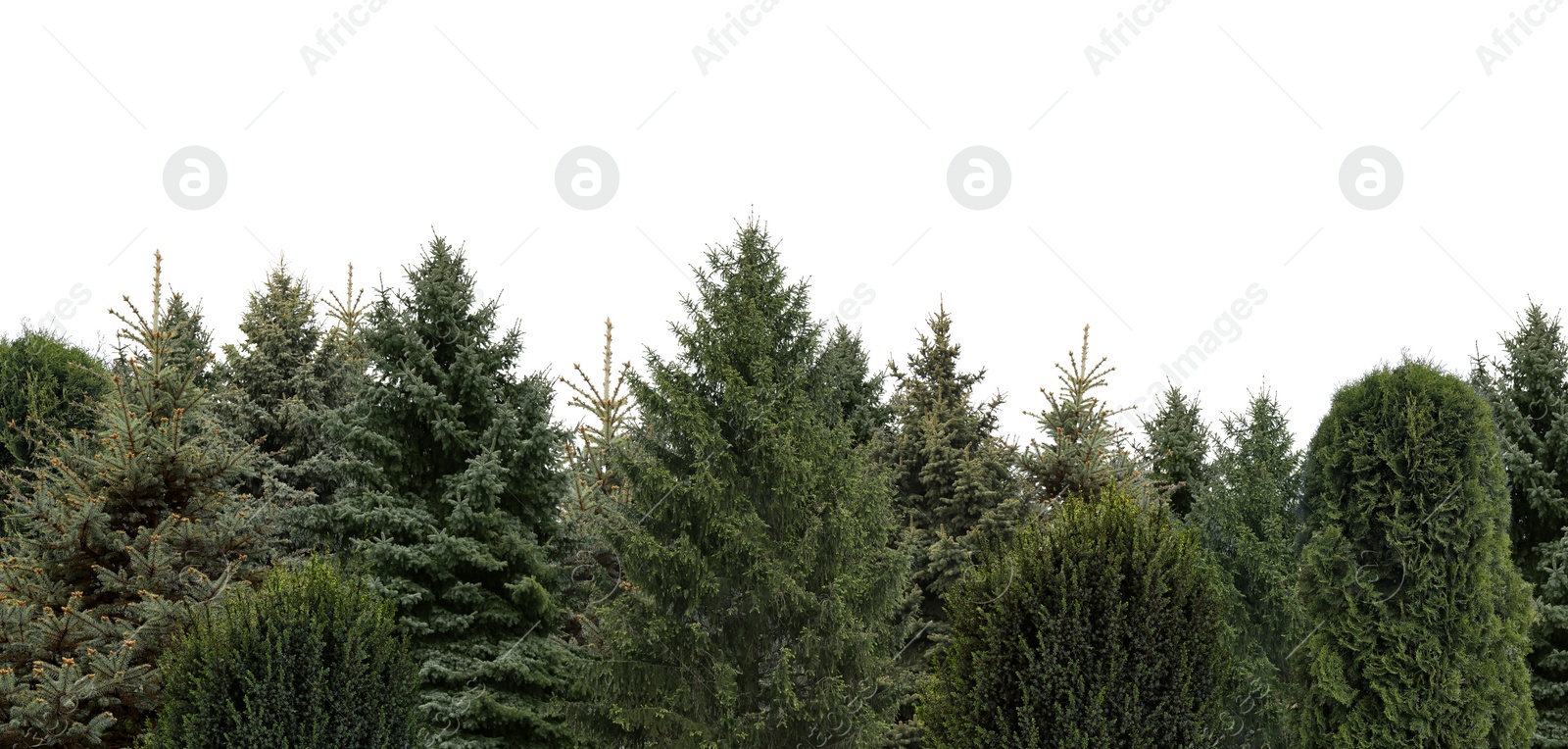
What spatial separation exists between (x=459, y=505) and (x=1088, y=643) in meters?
9.26

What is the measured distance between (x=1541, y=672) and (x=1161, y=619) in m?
14.0

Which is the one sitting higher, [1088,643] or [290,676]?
[290,676]

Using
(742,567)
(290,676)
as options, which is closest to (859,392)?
(742,567)

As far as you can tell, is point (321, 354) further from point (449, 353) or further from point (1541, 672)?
point (1541, 672)

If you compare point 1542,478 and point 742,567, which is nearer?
point 742,567

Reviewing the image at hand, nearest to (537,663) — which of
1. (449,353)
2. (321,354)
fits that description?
(449,353)

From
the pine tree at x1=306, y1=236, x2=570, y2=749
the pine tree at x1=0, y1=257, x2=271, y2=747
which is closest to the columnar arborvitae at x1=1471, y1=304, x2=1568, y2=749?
the pine tree at x1=306, y1=236, x2=570, y2=749

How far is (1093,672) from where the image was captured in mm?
11172

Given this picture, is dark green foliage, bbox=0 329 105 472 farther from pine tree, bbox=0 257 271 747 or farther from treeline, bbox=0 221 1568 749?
pine tree, bbox=0 257 271 747

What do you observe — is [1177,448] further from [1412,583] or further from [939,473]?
[1412,583]

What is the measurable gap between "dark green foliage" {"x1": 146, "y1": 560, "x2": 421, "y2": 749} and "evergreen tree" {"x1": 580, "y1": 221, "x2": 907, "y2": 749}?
3.44 meters

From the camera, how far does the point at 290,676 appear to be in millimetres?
11203

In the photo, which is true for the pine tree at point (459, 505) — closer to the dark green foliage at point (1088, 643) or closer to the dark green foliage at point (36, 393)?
the dark green foliage at point (1088, 643)

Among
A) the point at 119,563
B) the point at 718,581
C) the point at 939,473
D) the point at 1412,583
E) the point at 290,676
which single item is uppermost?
the point at 939,473
